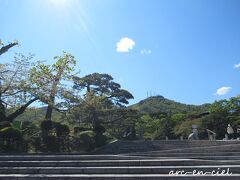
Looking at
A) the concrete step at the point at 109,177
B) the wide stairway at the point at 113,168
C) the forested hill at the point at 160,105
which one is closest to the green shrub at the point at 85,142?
the wide stairway at the point at 113,168

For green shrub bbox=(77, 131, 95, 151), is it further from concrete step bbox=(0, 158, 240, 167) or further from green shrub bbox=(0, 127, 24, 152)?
concrete step bbox=(0, 158, 240, 167)

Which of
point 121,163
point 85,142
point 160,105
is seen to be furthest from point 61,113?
point 160,105

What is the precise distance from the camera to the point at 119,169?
30.0 ft

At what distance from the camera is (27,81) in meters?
22.6

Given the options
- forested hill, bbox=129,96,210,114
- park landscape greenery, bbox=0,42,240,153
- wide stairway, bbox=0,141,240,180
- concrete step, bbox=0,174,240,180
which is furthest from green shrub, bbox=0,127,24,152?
forested hill, bbox=129,96,210,114

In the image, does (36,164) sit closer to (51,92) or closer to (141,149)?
(141,149)

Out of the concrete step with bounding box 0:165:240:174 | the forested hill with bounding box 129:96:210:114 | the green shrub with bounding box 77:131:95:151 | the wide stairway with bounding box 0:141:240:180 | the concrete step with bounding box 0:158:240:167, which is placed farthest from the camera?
the forested hill with bounding box 129:96:210:114

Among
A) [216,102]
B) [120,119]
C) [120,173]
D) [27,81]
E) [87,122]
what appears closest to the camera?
[120,173]

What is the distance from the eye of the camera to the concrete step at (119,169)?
8625 mm

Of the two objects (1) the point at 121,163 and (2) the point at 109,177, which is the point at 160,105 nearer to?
(1) the point at 121,163

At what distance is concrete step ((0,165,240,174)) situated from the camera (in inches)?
340

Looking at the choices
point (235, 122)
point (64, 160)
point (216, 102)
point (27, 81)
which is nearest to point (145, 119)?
point (216, 102)

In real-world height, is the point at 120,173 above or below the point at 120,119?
below

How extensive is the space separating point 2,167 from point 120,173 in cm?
382
